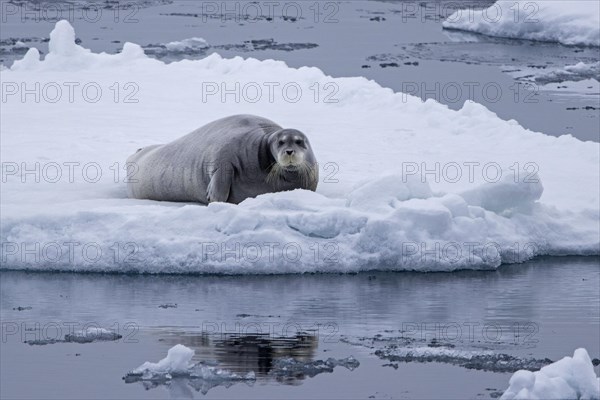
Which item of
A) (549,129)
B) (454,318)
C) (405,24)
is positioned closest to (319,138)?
(549,129)

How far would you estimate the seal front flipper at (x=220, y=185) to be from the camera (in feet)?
34.4

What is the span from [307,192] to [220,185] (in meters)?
0.80

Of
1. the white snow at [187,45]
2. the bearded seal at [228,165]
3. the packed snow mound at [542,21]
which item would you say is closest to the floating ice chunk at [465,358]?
the bearded seal at [228,165]

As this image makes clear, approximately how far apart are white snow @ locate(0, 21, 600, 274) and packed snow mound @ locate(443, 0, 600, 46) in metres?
8.64

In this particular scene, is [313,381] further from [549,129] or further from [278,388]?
[549,129]

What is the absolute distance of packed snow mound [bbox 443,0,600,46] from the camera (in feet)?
79.9

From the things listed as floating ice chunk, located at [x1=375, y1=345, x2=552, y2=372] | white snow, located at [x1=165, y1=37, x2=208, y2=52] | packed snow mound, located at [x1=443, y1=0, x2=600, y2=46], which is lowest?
floating ice chunk, located at [x1=375, y1=345, x2=552, y2=372]

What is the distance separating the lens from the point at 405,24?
27781 mm

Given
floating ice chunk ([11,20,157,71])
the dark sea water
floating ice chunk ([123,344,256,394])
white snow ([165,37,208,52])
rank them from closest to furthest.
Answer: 1. floating ice chunk ([123,344,256,394])
2. floating ice chunk ([11,20,157,71])
3. the dark sea water
4. white snow ([165,37,208,52])

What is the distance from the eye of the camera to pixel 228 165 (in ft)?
34.8

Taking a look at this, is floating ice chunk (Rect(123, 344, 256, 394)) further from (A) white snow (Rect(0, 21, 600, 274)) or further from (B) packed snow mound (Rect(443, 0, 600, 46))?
(B) packed snow mound (Rect(443, 0, 600, 46))

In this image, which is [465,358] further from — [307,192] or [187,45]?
[187,45]

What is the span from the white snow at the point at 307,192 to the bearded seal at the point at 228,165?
31cm

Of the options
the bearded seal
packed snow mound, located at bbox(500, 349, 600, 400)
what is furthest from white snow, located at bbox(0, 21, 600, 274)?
packed snow mound, located at bbox(500, 349, 600, 400)
